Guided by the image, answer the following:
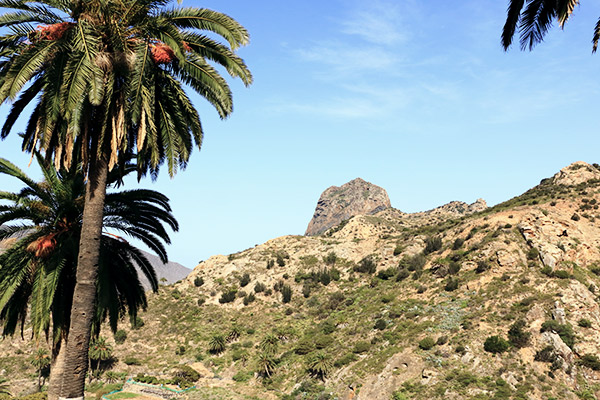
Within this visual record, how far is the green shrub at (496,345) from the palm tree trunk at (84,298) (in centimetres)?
3560

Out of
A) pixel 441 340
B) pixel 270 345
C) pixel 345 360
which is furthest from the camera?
pixel 270 345

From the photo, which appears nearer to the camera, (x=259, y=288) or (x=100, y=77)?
(x=100, y=77)

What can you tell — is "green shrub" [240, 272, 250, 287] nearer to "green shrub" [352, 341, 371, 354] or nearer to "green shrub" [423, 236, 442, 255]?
"green shrub" [423, 236, 442, 255]

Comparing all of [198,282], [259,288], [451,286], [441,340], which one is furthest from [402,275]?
[198,282]

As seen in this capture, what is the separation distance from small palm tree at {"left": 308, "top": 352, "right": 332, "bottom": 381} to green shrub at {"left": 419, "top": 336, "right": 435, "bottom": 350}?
9.72 m

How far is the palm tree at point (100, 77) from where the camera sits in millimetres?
12773

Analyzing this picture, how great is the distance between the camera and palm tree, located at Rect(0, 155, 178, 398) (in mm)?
16812

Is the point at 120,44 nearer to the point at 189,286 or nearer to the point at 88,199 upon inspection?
the point at 88,199

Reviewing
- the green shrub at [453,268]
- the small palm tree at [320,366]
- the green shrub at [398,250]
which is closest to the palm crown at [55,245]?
the small palm tree at [320,366]

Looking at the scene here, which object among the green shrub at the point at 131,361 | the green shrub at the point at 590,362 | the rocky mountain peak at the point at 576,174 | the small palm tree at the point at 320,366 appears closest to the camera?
the green shrub at the point at 590,362

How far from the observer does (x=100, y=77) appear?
42.7 ft

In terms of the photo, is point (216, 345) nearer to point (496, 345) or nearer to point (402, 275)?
point (402, 275)

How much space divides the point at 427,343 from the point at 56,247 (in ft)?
113

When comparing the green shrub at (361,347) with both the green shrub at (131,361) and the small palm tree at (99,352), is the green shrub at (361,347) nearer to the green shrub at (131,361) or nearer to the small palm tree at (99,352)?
the green shrub at (131,361)
